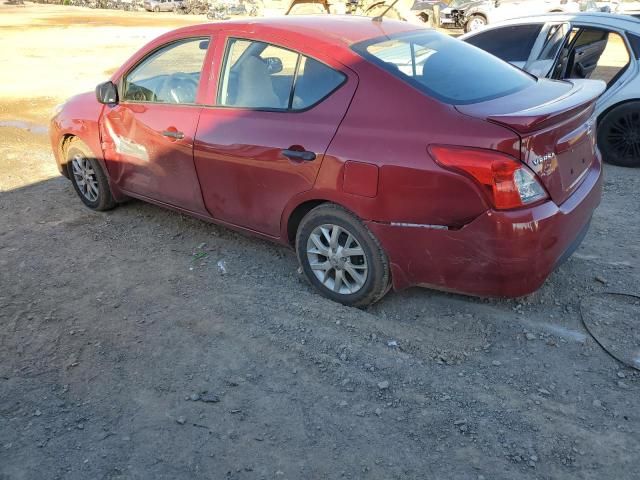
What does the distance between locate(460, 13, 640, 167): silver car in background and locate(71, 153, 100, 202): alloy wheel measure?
15.5ft

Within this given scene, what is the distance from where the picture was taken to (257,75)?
12.7ft

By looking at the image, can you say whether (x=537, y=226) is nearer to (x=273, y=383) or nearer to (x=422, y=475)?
(x=422, y=475)

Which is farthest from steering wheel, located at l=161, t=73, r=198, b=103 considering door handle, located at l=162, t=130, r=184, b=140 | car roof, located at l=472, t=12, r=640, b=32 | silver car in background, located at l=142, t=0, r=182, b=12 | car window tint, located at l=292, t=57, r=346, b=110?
silver car in background, located at l=142, t=0, r=182, b=12

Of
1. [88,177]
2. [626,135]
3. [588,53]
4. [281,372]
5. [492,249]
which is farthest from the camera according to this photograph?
[588,53]

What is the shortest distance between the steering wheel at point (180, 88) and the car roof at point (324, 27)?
0.36 m

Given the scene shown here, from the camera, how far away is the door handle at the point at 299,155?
3.38 meters

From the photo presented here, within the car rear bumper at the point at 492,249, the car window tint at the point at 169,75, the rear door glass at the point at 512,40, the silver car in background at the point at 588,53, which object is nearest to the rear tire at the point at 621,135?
the silver car in background at the point at 588,53

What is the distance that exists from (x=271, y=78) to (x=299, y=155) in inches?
Result: 26.9

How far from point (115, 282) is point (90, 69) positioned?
11263mm

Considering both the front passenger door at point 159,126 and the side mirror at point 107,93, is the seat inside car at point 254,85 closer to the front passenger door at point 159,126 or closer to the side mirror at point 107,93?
the front passenger door at point 159,126

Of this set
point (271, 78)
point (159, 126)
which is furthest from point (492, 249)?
point (159, 126)

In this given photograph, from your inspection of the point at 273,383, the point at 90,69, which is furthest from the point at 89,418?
the point at 90,69

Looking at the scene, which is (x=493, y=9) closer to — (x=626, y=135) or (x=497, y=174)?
(x=626, y=135)

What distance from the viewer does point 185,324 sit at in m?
3.51
